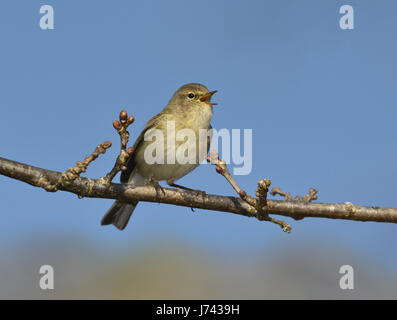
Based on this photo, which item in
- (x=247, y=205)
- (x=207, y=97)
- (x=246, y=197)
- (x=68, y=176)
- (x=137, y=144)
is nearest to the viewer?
(x=68, y=176)

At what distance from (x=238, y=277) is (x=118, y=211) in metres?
12.3

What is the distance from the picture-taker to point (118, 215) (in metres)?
9.76

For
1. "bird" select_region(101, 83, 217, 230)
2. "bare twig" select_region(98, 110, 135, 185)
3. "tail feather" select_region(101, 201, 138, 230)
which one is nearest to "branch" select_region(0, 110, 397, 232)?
"bare twig" select_region(98, 110, 135, 185)

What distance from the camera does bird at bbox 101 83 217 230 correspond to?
926 cm

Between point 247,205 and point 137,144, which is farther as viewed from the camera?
point 137,144

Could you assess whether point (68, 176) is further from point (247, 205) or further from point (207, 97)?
point (207, 97)

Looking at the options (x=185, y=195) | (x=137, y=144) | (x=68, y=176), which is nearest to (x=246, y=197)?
(x=185, y=195)

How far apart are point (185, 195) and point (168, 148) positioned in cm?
223

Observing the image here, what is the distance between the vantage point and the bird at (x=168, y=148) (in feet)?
30.4

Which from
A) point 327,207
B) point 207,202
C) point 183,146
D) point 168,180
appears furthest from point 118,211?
point 327,207

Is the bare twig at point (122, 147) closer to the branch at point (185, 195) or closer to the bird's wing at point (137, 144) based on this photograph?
the branch at point (185, 195)

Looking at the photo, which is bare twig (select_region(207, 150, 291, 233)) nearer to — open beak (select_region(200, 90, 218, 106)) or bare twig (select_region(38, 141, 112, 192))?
bare twig (select_region(38, 141, 112, 192))

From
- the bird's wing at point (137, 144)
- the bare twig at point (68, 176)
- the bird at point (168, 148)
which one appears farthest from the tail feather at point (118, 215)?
the bare twig at point (68, 176)

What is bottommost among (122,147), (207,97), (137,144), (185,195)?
(185,195)
